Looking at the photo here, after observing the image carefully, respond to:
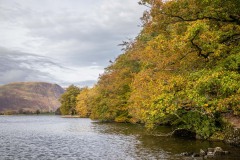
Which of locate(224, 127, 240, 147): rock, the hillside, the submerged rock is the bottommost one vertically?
the submerged rock

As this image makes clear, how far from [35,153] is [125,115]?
2031 inches

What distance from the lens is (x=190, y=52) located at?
2469cm

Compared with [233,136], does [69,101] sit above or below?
above

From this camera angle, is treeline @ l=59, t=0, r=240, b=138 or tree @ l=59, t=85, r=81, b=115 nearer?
treeline @ l=59, t=0, r=240, b=138

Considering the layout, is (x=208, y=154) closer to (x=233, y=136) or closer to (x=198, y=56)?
(x=233, y=136)

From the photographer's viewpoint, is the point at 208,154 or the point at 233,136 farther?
the point at 233,136

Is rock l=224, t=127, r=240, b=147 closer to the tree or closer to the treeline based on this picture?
the treeline

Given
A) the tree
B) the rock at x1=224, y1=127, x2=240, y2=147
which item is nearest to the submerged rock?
the rock at x1=224, y1=127, x2=240, y2=147

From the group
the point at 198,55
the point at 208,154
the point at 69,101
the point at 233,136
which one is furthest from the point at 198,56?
the point at 69,101

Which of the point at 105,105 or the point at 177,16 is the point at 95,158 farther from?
the point at 105,105

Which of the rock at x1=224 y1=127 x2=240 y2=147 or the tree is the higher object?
the tree

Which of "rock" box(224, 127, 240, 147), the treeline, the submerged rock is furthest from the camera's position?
"rock" box(224, 127, 240, 147)

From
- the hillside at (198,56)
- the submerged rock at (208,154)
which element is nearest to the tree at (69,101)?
the hillside at (198,56)

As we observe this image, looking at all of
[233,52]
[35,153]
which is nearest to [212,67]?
[233,52]
